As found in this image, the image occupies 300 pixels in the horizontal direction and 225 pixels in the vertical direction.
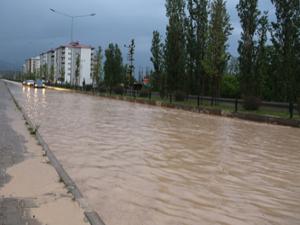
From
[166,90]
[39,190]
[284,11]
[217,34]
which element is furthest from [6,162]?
[166,90]

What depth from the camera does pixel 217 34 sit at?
123 feet

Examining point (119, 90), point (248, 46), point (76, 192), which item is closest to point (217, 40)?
point (248, 46)

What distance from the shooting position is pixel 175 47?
45.0m

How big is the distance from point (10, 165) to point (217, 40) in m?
29.8

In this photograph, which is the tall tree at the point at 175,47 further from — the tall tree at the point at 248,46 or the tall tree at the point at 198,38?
the tall tree at the point at 248,46

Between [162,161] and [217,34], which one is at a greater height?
[217,34]

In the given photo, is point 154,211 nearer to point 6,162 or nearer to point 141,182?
point 141,182

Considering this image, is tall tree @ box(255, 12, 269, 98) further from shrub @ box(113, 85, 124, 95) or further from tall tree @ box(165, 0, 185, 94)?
shrub @ box(113, 85, 124, 95)

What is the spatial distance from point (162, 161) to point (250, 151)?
357cm

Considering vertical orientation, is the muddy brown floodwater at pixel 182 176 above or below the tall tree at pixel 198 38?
below

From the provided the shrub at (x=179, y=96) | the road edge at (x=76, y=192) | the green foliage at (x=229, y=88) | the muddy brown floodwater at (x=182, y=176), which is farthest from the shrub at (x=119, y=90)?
the road edge at (x=76, y=192)

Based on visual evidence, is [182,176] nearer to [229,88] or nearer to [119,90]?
[229,88]

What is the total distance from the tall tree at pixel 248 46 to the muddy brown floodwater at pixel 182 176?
1792 centimetres

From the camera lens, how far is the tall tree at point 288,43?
2890cm
